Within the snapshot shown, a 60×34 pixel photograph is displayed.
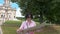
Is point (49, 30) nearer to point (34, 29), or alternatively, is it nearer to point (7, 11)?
point (34, 29)

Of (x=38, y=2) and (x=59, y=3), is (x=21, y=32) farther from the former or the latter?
(x=38, y=2)

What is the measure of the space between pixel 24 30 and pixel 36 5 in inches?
342

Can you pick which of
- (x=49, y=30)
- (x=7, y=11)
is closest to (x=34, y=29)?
(x=49, y=30)

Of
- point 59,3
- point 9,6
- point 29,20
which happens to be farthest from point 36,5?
point 9,6

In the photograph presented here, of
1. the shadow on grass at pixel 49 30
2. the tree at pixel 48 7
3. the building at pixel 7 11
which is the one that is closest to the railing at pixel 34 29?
the shadow on grass at pixel 49 30

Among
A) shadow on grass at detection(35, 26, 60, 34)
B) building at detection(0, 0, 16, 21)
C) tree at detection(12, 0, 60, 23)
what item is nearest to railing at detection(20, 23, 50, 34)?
shadow on grass at detection(35, 26, 60, 34)

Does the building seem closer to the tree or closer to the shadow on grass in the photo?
the tree

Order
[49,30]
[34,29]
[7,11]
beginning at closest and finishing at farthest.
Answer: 1. [49,30]
2. [34,29]
3. [7,11]

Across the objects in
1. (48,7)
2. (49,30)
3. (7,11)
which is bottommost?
(7,11)

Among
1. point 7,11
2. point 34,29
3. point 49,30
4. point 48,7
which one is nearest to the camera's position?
point 49,30

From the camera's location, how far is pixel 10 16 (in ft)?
266

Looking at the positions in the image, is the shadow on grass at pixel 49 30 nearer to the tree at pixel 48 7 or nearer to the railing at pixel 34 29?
the railing at pixel 34 29

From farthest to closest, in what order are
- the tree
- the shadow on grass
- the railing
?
the tree → the railing → the shadow on grass

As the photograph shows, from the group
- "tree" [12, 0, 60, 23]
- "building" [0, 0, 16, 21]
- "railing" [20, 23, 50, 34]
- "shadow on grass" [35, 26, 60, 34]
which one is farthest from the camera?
"building" [0, 0, 16, 21]
